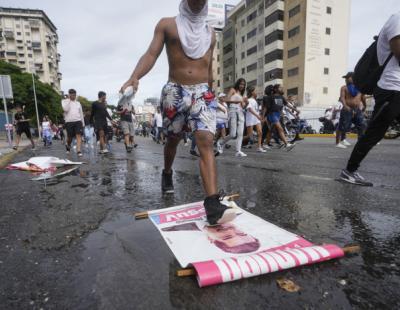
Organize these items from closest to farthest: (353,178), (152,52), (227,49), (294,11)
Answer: (152,52) → (353,178) → (294,11) → (227,49)

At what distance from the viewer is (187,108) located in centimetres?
227

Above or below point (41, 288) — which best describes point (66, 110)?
above

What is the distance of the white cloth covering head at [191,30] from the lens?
2213 millimetres

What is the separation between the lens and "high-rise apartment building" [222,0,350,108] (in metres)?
39.8

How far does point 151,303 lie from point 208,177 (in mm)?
1052

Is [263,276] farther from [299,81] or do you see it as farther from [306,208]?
[299,81]

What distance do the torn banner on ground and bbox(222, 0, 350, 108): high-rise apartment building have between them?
38562mm

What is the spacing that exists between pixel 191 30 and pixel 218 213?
4.88 feet

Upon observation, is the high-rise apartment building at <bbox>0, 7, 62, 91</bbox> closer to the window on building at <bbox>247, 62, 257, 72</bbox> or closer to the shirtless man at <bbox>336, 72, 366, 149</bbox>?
the window on building at <bbox>247, 62, 257, 72</bbox>

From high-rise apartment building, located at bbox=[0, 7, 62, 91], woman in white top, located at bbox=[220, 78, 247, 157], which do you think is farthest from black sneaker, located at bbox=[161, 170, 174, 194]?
high-rise apartment building, located at bbox=[0, 7, 62, 91]

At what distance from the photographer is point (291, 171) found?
4133 mm

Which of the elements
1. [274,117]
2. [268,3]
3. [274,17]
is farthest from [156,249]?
[268,3]

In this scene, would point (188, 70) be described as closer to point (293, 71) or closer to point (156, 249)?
point (156, 249)

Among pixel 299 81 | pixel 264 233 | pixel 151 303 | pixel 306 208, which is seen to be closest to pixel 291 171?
pixel 306 208
